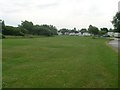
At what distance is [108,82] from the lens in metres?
8.86

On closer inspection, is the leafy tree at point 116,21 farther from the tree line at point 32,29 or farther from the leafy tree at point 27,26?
the leafy tree at point 27,26

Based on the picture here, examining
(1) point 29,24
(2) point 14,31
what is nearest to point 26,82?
(2) point 14,31

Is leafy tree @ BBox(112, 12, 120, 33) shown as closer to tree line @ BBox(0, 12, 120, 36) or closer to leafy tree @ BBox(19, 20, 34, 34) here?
tree line @ BBox(0, 12, 120, 36)

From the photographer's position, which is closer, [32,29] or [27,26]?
[32,29]

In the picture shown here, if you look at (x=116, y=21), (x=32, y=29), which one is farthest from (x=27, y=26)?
(x=116, y=21)

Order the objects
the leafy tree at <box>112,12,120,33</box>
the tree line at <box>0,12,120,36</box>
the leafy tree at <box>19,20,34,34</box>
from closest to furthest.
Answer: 1. the leafy tree at <box>112,12,120,33</box>
2. the tree line at <box>0,12,120,36</box>
3. the leafy tree at <box>19,20,34,34</box>

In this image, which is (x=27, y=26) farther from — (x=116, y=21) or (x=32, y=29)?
(x=116, y=21)

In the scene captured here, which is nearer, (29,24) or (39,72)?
(39,72)

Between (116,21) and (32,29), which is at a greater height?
(116,21)

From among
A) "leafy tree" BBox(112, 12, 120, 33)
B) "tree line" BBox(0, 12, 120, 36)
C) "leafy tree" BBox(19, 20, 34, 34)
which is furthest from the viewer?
"leafy tree" BBox(19, 20, 34, 34)

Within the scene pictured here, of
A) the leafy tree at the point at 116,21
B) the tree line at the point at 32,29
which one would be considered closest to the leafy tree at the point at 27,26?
the tree line at the point at 32,29

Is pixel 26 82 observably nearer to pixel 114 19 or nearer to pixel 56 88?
pixel 56 88

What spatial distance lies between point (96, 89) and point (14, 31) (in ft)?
253

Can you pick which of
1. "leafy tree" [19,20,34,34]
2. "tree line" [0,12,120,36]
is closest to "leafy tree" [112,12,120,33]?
"tree line" [0,12,120,36]
